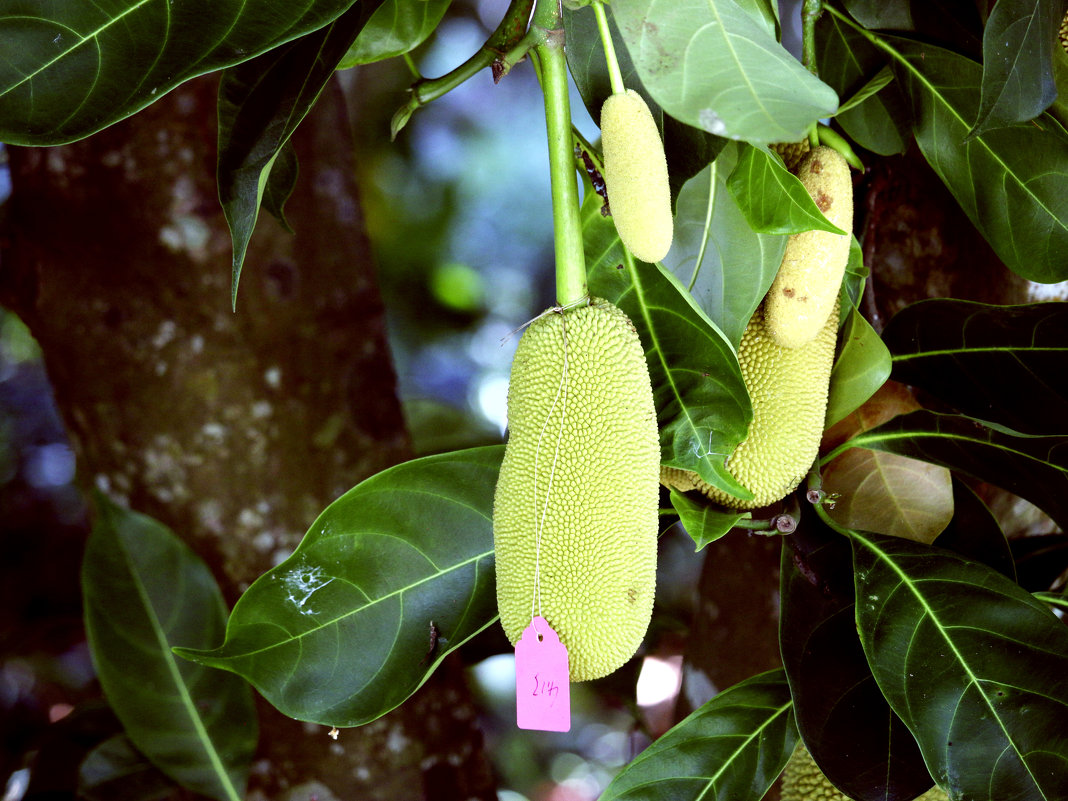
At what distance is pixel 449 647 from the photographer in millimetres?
529

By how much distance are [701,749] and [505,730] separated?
3.60ft

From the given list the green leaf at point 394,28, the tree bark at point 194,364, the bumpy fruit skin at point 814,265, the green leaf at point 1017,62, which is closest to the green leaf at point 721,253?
A: the bumpy fruit skin at point 814,265

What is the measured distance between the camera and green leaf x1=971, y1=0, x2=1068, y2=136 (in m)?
0.43

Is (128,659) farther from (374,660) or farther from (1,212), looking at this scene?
(1,212)

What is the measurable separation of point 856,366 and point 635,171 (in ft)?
0.84

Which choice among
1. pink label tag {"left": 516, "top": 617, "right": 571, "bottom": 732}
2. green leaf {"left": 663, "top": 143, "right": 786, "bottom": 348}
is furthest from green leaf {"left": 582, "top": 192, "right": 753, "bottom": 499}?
pink label tag {"left": 516, "top": 617, "right": 571, "bottom": 732}

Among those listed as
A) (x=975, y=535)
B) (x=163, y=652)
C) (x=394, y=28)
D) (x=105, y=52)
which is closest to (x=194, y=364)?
(x=163, y=652)

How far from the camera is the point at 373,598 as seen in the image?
531 mm

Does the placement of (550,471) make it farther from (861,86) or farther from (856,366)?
(861,86)

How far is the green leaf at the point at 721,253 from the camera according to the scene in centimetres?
48

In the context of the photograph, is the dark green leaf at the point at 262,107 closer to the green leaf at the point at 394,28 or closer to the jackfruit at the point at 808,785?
the green leaf at the point at 394,28

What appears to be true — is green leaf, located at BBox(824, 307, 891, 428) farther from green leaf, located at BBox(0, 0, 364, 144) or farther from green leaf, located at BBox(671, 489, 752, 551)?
green leaf, located at BBox(0, 0, 364, 144)

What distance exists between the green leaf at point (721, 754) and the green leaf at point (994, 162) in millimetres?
349

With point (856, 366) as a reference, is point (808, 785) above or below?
below
